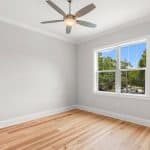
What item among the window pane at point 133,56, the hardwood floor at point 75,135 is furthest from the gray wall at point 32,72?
the window pane at point 133,56

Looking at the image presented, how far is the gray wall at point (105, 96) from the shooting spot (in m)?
3.31

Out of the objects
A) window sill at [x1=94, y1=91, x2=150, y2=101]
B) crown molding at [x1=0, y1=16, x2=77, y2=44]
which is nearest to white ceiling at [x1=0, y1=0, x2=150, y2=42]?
crown molding at [x1=0, y1=16, x2=77, y2=44]

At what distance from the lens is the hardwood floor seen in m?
2.26

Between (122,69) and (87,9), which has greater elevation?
(87,9)

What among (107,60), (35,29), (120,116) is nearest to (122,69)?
(107,60)

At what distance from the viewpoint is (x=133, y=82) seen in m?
3.61

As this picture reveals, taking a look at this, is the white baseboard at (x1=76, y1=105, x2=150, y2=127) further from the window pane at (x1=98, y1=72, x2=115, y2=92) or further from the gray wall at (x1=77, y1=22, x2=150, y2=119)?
the window pane at (x1=98, y1=72, x2=115, y2=92)

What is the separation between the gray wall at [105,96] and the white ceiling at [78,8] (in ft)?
1.07

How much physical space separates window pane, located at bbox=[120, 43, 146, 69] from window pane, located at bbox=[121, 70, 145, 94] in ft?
0.65

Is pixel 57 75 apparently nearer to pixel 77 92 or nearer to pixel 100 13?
pixel 77 92

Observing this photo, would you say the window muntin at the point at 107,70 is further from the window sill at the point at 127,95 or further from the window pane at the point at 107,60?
the window sill at the point at 127,95

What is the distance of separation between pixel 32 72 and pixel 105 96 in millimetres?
2393

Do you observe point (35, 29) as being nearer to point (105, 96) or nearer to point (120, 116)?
point (105, 96)

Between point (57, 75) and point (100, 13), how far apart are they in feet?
7.78
